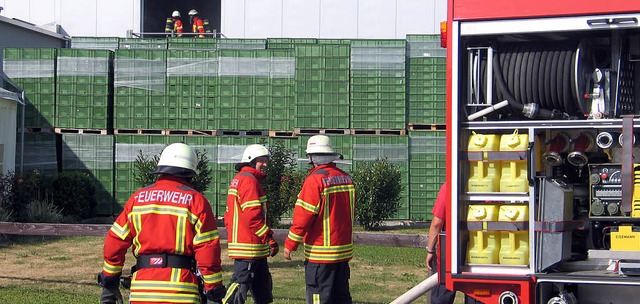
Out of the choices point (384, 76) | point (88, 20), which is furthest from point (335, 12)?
point (88, 20)

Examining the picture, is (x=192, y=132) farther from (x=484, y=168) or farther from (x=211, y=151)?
(x=484, y=168)

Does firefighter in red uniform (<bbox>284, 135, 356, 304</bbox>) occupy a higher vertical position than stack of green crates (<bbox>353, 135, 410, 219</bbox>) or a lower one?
lower

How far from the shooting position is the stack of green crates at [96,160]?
2047 centimetres

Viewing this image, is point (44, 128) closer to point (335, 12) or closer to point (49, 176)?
point (49, 176)

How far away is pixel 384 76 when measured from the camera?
20.0 m

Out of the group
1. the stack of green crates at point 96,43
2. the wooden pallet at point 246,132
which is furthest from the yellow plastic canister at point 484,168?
the stack of green crates at point 96,43

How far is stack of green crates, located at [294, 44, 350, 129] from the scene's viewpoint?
19875 millimetres

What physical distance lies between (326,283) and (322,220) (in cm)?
55

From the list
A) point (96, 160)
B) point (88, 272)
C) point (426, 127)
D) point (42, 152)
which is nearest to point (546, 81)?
point (88, 272)

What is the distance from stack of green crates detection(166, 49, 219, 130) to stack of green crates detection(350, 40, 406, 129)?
10.1ft

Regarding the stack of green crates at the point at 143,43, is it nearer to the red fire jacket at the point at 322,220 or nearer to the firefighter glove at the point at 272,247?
the firefighter glove at the point at 272,247

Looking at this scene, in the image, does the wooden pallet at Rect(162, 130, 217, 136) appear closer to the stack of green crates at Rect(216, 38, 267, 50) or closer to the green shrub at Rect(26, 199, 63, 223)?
the stack of green crates at Rect(216, 38, 267, 50)

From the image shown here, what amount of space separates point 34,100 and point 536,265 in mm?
16652

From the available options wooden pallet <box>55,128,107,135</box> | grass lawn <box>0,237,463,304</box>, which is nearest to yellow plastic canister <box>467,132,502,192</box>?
grass lawn <box>0,237,463,304</box>
